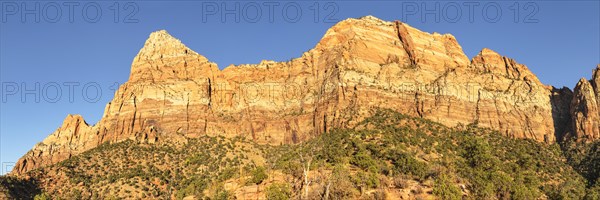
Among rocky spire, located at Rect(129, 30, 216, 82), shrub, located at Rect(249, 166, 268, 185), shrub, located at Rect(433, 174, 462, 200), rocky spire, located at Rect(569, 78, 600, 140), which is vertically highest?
rocky spire, located at Rect(129, 30, 216, 82)

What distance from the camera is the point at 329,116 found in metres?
123

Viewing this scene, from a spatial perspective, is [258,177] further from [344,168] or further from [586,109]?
[586,109]

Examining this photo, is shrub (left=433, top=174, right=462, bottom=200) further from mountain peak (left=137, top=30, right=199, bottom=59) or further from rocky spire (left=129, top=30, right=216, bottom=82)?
mountain peak (left=137, top=30, right=199, bottom=59)

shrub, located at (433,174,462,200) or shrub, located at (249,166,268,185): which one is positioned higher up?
shrub, located at (249,166,268,185)

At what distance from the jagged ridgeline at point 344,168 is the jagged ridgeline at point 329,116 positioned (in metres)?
0.47

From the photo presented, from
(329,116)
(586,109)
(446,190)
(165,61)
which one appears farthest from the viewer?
(165,61)

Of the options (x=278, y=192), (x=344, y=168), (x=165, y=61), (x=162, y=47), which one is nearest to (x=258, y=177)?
(x=278, y=192)

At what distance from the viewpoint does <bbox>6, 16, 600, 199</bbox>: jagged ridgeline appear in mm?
108875

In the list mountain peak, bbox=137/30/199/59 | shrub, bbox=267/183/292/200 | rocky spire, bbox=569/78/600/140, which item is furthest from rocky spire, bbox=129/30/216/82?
rocky spire, bbox=569/78/600/140

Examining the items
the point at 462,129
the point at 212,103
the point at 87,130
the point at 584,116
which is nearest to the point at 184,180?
the point at 212,103

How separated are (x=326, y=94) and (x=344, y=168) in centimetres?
5024

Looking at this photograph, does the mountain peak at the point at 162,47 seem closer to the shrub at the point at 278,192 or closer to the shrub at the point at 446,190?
the shrub at the point at 278,192

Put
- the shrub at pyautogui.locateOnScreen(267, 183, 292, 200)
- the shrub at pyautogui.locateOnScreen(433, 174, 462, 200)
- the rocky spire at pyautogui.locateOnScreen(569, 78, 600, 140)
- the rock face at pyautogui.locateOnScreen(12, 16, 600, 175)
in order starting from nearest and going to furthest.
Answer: the shrub at pyautogui.locateOnScreen(267, 183, 292, 200) → the shrub at pyautogui.locateOnScreen(433, 174, 462, 200) → the rocky spire at pyautogui.locateOnScreen(569, 78, 600, 140) → the rock face at pyautogui.locateOnScreen(12, 16, 600, 175)

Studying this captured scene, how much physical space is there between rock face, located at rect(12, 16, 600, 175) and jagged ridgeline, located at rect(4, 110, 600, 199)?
16.1 feet
